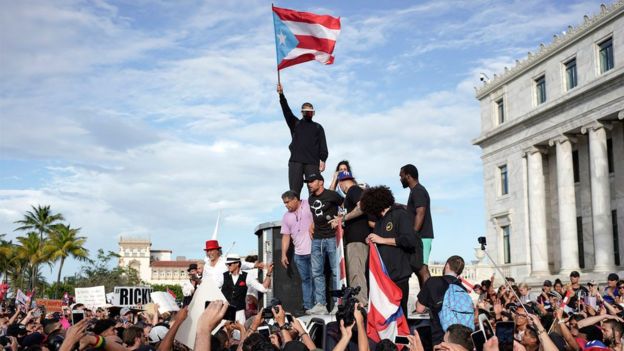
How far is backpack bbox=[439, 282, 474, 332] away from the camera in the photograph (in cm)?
685

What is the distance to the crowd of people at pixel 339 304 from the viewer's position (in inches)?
218

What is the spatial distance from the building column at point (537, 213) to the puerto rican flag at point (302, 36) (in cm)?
3047

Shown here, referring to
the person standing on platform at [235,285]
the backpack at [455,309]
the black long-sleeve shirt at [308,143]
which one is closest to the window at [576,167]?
the black long-sleeve shirt at [308,143]

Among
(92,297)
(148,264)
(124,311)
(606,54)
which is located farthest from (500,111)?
(148,264)

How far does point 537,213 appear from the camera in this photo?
4097 cm

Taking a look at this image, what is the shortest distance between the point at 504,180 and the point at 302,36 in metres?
34.1

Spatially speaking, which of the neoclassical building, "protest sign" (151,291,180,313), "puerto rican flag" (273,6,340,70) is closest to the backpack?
"protest sign" (151,291,180,313)

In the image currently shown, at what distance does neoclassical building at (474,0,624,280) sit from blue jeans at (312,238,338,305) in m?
27.7

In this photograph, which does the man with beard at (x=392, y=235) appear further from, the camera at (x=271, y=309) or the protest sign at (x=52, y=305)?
the protest sign at (x=52, y=305)

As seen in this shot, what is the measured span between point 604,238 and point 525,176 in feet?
26.2

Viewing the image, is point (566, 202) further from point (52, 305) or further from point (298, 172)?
point (298, 172)

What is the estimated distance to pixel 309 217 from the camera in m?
10.6

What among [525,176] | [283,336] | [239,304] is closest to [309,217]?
[239,304]

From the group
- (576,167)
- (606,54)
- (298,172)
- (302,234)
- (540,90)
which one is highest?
(606,54)
